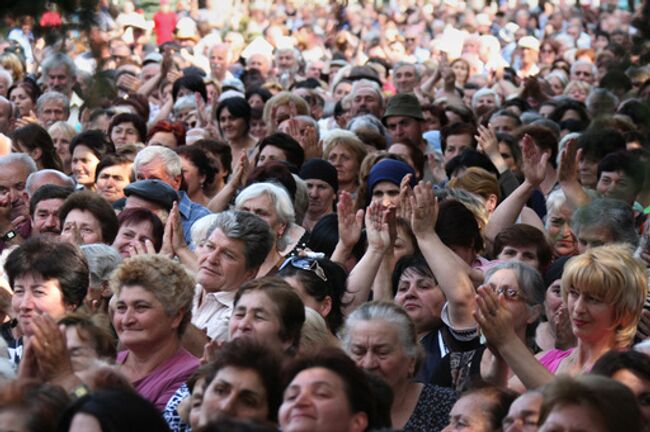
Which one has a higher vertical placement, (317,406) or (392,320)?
(317,406)

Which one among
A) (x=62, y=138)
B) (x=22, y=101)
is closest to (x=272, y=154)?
(x=62, y=138)

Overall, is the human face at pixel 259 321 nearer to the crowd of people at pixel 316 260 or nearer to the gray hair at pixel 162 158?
the crowd of people at pixel 316 260

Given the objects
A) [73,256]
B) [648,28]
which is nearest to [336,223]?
[73,256]

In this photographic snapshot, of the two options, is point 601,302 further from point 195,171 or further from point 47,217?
point 195,171

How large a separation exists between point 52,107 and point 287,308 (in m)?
8.64

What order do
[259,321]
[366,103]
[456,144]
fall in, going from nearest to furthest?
[259,321] → [456,144] → [366,103]

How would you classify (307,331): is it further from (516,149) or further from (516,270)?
(516,149)

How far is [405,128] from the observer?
545 inches

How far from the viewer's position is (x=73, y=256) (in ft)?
26.0

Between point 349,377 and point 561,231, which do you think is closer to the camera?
point 349,377

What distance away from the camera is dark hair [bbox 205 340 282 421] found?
587cm

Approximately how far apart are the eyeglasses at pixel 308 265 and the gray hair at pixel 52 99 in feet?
23.8

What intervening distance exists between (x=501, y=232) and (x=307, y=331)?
2.22 meters

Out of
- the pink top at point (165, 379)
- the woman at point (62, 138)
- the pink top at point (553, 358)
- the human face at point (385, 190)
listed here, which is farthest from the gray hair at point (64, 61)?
the woman at point (62, 138)
